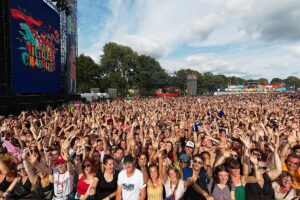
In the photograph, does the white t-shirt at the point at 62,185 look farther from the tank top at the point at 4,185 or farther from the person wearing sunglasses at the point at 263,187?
the person wearing sunglasses at the point at 263,187

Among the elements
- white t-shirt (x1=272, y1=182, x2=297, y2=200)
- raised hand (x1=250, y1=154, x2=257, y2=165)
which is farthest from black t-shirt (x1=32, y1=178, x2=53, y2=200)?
white t-shirt (x1=272, y1=182, x2=297, y2=200)

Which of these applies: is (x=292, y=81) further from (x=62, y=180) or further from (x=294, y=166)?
(x=62, y=180)

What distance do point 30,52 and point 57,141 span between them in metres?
13.8

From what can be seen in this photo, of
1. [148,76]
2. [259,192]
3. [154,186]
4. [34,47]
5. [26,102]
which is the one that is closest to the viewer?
[259,192]

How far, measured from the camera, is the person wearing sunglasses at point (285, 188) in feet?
12.8

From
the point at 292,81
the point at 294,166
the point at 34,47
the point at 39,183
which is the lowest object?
the point at 39,183

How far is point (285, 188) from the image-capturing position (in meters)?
3.92

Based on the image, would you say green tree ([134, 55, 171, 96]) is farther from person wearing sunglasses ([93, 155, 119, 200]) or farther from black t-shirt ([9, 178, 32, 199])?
person wearing sunglasses ([93, 155, 119, 200])

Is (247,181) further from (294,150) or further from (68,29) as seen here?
(68,29)

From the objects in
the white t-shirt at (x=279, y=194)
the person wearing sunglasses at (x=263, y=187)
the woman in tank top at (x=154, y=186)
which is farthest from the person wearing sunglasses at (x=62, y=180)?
the white t-shirt at (x=279, y=194)

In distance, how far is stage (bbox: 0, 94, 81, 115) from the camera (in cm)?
1567

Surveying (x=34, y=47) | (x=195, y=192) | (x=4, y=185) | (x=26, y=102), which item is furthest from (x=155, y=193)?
(x=34, y=47)

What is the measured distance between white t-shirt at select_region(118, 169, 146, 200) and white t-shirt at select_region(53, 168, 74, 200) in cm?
94

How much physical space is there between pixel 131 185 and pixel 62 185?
47.1 inches
